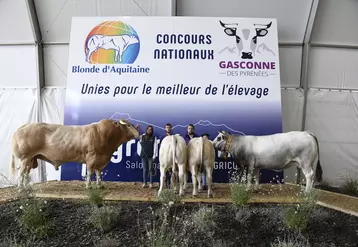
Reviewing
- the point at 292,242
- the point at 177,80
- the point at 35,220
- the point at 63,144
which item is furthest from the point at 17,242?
the point at 177,80

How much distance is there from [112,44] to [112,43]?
1.1 inches

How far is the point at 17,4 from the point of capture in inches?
427

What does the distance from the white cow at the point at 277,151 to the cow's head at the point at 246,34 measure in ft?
9.44

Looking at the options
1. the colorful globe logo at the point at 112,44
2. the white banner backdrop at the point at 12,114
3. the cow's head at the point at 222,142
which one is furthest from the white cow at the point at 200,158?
the white banner backdrop at the point at 12,114

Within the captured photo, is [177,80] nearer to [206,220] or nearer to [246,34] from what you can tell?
[246,34]

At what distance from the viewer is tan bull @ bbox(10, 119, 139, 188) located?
7.48 meters

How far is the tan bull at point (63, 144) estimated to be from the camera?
7.48m

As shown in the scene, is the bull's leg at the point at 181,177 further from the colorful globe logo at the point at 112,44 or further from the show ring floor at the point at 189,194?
the colorful globe logo at the point at 112,44

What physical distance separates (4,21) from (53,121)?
3061 millimetres

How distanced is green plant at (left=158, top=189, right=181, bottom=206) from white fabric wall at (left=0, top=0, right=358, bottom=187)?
5.17 m

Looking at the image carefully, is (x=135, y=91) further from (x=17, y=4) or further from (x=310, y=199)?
(x=310, y=199)

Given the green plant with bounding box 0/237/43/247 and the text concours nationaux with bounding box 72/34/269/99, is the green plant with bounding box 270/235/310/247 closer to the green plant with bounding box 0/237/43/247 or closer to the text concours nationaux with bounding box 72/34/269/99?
the green plant with bounding box 0/237/43/247

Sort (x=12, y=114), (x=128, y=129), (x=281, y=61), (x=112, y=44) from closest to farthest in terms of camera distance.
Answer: (x=128, y=129) → (x=112, y=44) → (x=281, y=61) → (x=12, y=114)

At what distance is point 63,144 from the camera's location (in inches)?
298
